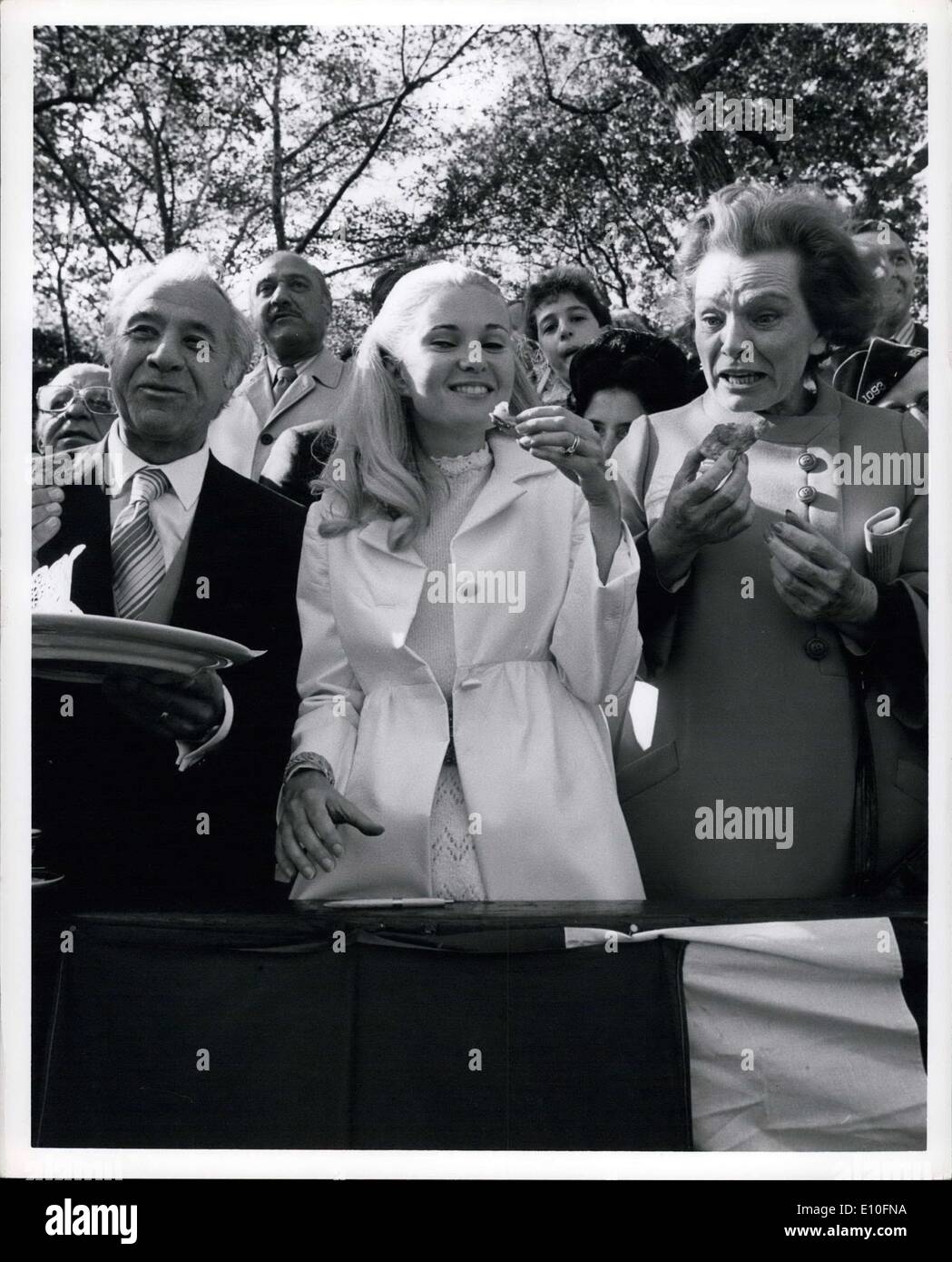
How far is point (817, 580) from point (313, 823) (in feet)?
4.19

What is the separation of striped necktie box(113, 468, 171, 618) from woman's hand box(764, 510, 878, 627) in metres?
1.44

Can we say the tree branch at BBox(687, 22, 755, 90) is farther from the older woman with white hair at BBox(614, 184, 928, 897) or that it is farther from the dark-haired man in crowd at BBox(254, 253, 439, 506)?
the dark-haired man in crowd at BBox(254, 253, 439, 506)

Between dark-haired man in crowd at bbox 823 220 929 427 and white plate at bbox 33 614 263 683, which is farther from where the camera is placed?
dark-haired man in crowd at bbox 823 220 929 427

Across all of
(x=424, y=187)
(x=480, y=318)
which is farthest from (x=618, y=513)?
(x=424, y=187)

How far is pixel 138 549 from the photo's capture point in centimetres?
405

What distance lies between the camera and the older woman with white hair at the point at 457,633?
3.86 meters

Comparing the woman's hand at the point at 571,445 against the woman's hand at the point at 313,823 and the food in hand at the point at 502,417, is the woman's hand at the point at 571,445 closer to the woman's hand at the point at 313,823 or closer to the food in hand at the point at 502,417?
the food in hand at the point at 502,417

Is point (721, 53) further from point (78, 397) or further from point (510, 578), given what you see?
point (78, 397)

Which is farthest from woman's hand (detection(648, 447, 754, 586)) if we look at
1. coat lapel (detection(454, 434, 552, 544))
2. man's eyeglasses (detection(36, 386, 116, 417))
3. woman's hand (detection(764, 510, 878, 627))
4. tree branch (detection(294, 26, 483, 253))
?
man's eyeglasses (detection(36, 386, 116, 417))

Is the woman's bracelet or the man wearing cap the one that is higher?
the man wearing cap

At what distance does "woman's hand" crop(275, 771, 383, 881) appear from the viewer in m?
3.84

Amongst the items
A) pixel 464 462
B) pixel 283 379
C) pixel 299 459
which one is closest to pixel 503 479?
pixel 464 462

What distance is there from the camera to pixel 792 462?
13.3ft

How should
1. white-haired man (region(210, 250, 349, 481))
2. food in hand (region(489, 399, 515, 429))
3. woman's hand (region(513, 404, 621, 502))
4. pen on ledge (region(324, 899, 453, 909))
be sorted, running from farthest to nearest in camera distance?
white-haired man (region(210, 250, 349, 481))
food in hand (region(489, 399, 515, 429))
woman's hand (region(513, 404, 621, 502))
pen on ledge (region(324, 899, 453, 909))
